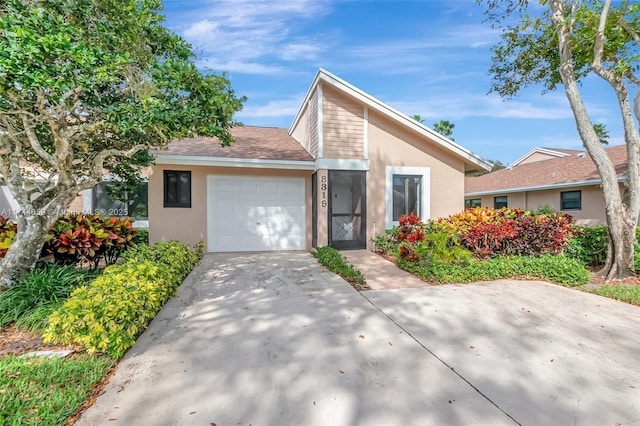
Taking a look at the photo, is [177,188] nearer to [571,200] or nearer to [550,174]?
[571,200]

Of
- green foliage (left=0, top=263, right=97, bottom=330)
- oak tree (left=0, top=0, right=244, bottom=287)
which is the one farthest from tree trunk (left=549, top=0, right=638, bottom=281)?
green foliage (left=0, top=263, right=97, bottom=330)

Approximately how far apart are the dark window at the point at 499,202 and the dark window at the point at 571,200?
345 centimetres

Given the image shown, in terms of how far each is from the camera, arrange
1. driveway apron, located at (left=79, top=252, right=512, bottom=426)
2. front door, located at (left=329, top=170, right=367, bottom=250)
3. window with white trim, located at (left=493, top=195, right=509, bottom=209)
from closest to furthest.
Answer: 1. driveway apron, located at (left=79, top=252, right=512, bottom=426)
2. front door, located at (left=329, top=170, right=367, bottom=250)
3. window with white trim, located at (left=493, top=195, right=509, bottom=209)

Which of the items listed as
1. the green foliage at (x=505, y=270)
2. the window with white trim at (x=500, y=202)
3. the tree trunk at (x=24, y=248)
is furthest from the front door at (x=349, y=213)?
the window with white trim at (x=500, y=202)

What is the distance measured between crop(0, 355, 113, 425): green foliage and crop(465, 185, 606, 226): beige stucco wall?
17396 mm

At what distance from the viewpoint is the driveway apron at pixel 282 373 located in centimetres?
229

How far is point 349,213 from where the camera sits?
31.6ft

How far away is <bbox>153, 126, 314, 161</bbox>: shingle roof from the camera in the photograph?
8984 mm

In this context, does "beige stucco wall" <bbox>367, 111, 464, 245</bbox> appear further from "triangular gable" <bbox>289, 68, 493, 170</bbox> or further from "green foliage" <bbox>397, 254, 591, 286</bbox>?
"green foliage" <bbox>397, 254, 591, 286</bbox>

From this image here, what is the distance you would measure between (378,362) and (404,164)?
7661 millimetres

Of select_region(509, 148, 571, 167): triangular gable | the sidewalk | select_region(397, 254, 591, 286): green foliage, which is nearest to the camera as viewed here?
the sidewalk

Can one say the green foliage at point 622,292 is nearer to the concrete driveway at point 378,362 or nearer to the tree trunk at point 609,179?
the concrete driveway at point 378,362

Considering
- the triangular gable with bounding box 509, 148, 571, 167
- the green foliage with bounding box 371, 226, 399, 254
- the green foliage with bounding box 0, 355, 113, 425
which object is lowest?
the green foliage with bounding box 0, 355, 113, 425

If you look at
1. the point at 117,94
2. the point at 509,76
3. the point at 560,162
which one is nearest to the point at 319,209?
the point at 117,94
